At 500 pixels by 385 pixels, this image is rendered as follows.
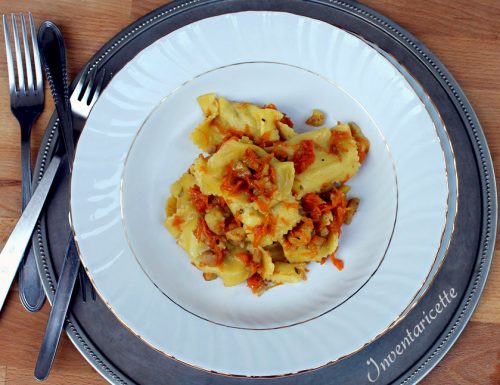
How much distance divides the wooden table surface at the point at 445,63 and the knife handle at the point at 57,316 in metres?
0.05

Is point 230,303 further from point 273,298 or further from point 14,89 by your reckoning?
point 14,89

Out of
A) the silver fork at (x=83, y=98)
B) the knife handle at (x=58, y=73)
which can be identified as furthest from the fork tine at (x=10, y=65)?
the silver fork at (x=83, y=98)

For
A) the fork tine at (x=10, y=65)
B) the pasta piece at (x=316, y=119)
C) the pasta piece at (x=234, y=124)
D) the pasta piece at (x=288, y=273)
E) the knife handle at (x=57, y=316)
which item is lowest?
the knife handle at (x=57, y=316)

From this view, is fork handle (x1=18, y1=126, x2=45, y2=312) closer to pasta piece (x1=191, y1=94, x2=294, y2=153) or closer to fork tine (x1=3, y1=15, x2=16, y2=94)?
fork tine (x1=3, y1=15, x2=16, y2=94)

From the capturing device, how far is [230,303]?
77.6 inches

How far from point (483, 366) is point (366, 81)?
3.61 feet

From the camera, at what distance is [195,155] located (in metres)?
2.09

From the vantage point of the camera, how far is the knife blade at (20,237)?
2.02m

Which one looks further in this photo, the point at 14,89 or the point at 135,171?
the point at 14,89

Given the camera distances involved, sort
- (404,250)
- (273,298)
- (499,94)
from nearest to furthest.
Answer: (404,250)
(273,298)
(499,94)

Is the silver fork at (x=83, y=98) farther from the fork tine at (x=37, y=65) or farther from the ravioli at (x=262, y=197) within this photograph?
the ravioli at (x=262, y=197)

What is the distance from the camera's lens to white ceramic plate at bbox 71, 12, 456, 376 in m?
1.82

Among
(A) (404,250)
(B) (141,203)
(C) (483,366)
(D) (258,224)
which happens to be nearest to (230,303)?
(D) (258,224)

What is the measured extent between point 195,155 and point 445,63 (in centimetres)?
102
